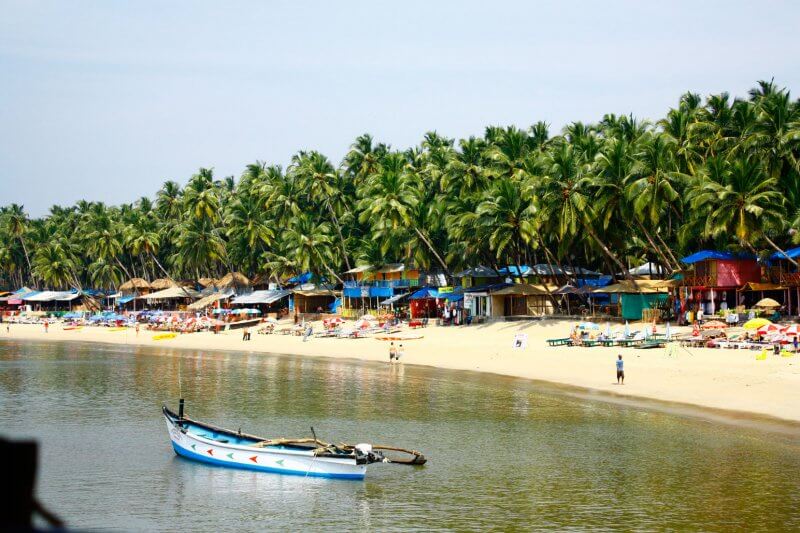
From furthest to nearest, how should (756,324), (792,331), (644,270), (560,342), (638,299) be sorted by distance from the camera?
(644,270)
(638,299)
(560,342)
(756,324)
(792,331)

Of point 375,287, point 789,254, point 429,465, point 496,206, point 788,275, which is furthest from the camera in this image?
point 375,287

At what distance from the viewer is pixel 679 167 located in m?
68.3

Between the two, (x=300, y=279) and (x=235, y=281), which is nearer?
(x=300, y=279)

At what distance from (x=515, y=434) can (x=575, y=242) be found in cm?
4577

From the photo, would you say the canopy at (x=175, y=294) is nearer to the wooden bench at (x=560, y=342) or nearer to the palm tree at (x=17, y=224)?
the palm tree at (x=17, y=224)

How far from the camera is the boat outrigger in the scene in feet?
81.7

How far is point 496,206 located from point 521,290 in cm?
754

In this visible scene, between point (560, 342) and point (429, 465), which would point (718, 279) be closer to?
point (560, 342)

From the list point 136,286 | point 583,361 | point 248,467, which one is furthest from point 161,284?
point 248,467

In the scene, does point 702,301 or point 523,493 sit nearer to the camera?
point 523,493

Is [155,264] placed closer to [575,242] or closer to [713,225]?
[575,242]

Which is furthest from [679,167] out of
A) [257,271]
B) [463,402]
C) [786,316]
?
[257,271]

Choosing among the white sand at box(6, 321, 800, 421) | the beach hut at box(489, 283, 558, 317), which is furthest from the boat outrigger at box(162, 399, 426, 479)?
the beach hut at box(489, 283, 558, 317)

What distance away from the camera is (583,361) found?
4991 cm
